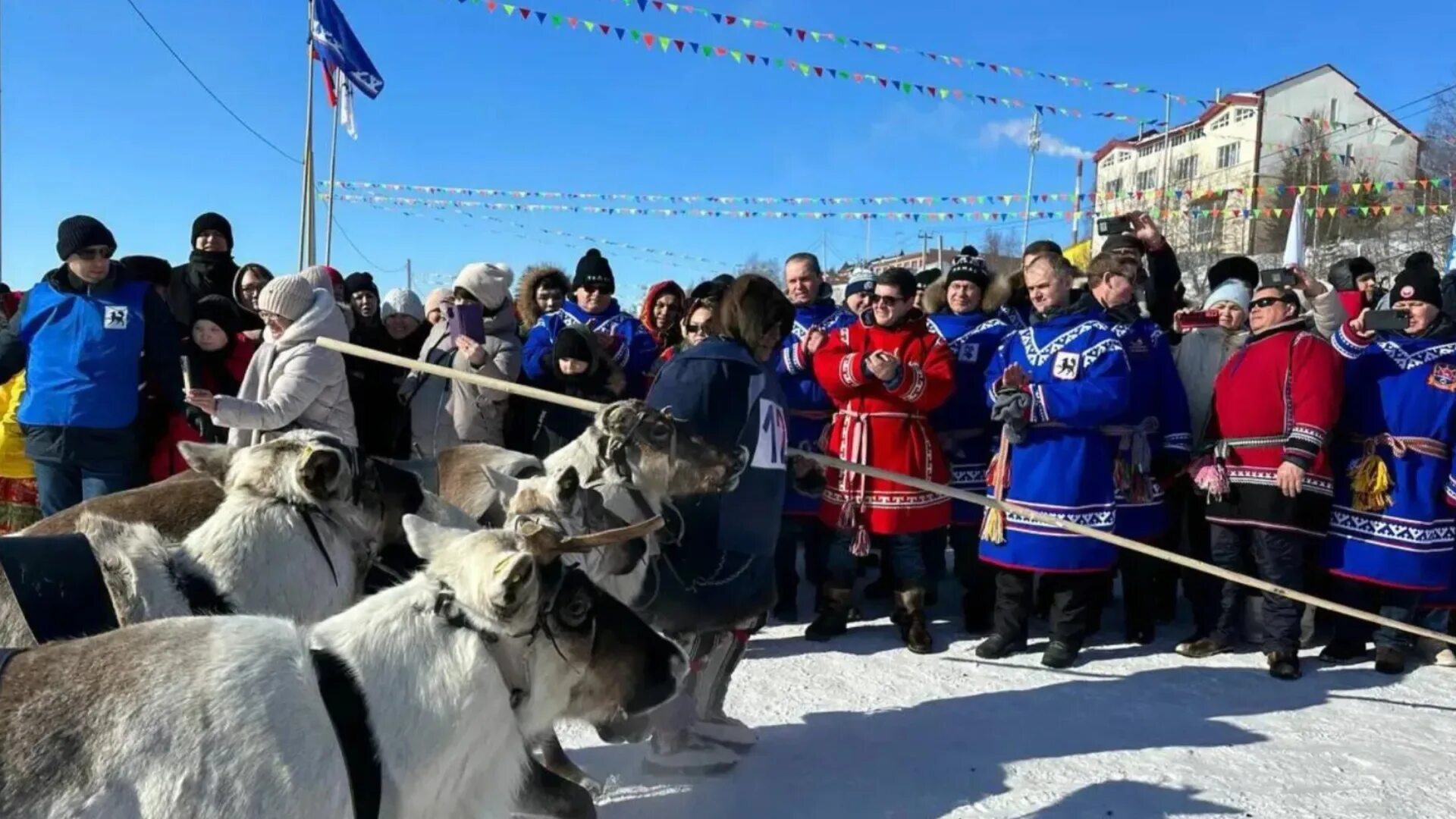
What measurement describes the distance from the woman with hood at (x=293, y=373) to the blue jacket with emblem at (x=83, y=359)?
849mm

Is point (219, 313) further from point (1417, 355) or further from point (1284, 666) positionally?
point (1417, 355)

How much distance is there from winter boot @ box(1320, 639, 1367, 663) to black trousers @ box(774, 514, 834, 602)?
316 cm

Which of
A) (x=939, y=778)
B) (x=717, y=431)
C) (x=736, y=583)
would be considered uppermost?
(x=717, y=431)

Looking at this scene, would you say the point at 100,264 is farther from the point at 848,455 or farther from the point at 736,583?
the point at 848,455

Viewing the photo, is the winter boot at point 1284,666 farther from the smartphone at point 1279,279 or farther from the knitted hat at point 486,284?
the knitted hat at point 486,284

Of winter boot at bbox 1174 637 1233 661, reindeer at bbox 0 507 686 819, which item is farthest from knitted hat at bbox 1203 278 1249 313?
reindeer at bbox 0 507 686 819

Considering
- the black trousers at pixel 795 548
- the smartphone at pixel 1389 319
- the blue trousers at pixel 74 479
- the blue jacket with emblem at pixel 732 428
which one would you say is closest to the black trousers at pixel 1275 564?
the smartphone at pixel 1389 319

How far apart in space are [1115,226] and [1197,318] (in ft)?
3.18

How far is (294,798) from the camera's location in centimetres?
174

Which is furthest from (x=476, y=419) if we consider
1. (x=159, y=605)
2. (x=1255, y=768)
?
(x=1255, y=768)

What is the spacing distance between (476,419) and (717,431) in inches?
107

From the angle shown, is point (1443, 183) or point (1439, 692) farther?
point (1443, 183)

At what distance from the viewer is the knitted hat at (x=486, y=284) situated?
6.41 meters

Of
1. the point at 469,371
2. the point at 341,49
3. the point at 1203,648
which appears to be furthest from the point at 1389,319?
the point at 341,49
